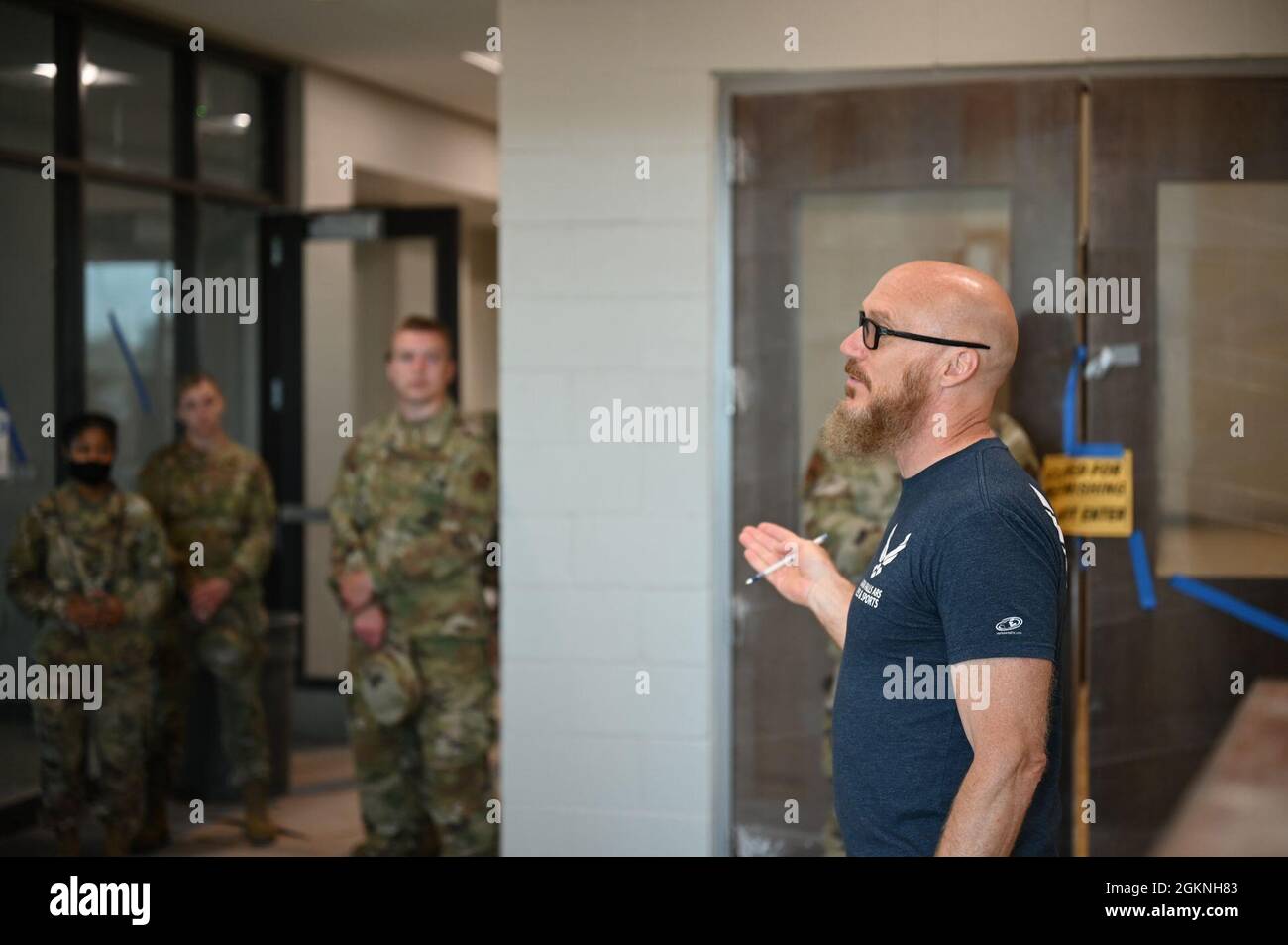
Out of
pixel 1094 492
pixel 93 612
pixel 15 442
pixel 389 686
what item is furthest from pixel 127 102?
pixel 1094 492

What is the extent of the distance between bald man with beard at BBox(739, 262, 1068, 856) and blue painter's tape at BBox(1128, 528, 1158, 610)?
1538 mm

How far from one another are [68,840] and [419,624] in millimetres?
1201

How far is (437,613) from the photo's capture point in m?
3.79

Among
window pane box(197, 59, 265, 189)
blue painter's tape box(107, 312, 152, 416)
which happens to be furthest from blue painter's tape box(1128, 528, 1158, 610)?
window pane box(197, 59, 265, 189)

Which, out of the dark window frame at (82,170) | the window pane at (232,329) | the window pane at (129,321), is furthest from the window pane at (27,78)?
the window pane at (232,329)

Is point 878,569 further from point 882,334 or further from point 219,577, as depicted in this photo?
point 219,577

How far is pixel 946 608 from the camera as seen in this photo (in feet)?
5.16

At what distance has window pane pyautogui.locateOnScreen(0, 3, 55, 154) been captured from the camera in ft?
14.1

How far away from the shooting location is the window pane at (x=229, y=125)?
5266 millimetres

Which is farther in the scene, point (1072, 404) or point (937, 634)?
point (1072, 404)

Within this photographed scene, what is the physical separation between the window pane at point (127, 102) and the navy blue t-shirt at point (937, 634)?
12.8 ft

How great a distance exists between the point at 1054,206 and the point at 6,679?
355 centimetres
